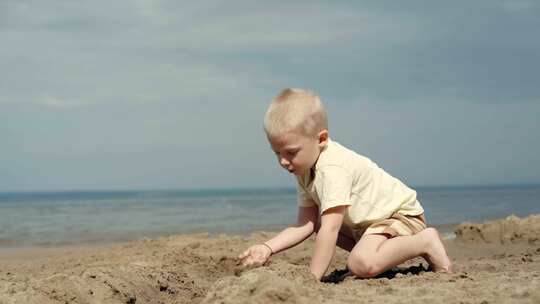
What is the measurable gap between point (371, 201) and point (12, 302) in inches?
79.7

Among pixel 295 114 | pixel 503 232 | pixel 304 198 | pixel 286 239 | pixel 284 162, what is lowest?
pixel 503 232

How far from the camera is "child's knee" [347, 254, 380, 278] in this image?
11.3 feet

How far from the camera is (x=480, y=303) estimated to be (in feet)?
7.93

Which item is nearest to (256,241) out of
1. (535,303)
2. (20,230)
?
(535,303)

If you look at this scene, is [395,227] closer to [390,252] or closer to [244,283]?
[390,252]

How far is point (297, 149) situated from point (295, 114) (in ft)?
0.65

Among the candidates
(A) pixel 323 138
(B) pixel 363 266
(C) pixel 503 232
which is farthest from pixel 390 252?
(C) pixel 503 232

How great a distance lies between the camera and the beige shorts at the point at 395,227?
3678 mm

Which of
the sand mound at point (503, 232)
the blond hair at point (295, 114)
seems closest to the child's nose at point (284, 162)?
the blond hair at point (295, 114)

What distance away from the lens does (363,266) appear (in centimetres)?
344

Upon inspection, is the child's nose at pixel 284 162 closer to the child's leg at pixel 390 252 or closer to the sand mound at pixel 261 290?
the child's leg at pixel 390 252

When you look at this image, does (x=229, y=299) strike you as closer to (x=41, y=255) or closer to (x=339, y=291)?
(x=339, y=291)

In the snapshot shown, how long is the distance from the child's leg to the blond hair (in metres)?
0.73

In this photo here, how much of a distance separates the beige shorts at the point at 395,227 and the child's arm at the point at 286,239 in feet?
0.93
